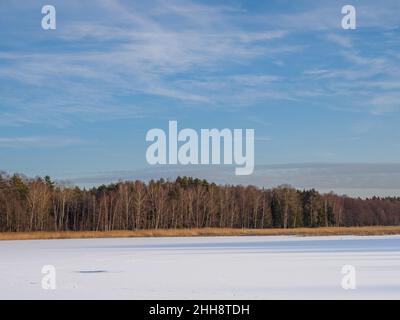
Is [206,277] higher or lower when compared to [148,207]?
lower

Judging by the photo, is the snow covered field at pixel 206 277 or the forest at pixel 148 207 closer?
the snow covered field at pixel 206 277

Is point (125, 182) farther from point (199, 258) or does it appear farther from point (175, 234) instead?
point (199, 258)

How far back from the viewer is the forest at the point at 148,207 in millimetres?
54000

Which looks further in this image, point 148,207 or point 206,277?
point 148,207

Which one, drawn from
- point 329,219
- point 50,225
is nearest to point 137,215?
point 50,225

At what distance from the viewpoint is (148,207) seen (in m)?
57.2

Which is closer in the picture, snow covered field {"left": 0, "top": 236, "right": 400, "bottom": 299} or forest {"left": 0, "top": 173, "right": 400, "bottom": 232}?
snow covered field {"left": 0, "top": 236, "right": 400, "bottom": 299}

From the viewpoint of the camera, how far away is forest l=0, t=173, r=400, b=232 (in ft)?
177

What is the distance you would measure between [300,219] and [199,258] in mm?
49127

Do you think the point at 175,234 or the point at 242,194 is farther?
the point at 242,194

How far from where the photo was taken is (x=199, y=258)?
58.4 ft
